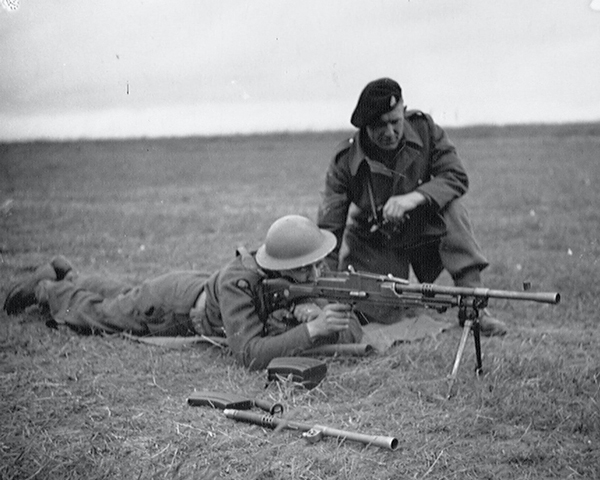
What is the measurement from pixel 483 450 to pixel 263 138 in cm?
3116

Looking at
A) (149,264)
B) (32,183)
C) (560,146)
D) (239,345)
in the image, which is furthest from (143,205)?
(560,146)

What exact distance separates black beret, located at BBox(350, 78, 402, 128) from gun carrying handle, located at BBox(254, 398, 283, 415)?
9.28 ft

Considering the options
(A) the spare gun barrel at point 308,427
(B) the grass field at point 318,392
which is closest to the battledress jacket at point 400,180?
(B) the grass field at point 318,392

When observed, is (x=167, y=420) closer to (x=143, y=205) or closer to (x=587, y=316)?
(x=587, y=316)

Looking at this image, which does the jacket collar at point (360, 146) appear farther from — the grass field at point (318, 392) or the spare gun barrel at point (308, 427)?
the spare gun barrel at point (308, 427)

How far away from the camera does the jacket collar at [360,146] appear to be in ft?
22.5

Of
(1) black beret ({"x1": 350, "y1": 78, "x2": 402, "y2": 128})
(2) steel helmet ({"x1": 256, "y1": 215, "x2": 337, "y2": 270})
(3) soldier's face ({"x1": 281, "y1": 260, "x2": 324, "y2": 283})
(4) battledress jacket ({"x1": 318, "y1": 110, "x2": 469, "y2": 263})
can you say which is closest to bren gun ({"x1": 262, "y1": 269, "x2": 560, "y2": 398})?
(3) soldier's face ({"x1": 281, "y1": 260, "x2": 324, "y2": 283})

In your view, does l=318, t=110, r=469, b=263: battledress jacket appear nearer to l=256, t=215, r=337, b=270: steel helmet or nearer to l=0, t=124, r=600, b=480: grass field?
l=0, t=124, r=600, b=480: grass field

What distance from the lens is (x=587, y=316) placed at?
6.81 m

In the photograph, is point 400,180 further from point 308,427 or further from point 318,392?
point 308,427

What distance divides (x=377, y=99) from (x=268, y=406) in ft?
9.67

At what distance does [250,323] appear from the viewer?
554 cm

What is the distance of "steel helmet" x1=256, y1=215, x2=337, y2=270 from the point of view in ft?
17.7

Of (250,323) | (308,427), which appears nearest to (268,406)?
(308,427)
